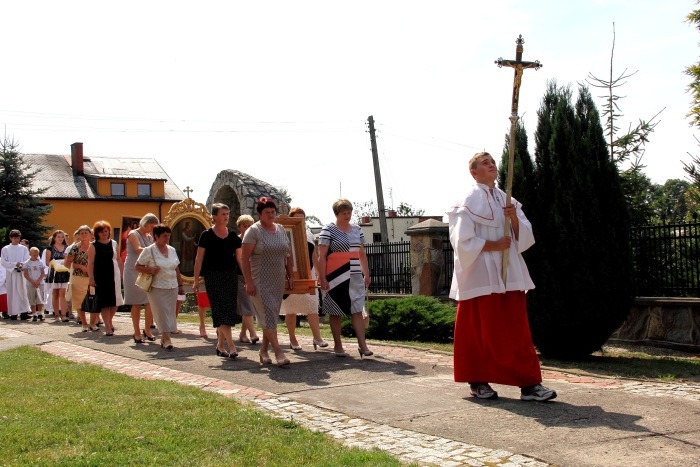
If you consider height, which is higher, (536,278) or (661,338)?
(536,278)

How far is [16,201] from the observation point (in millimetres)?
33625

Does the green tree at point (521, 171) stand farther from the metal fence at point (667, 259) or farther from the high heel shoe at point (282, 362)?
the high heel shoe at point (282, 362)

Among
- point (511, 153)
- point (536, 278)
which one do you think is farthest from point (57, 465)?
point (536, 278)

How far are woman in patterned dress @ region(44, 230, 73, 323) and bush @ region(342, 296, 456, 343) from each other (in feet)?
24.2

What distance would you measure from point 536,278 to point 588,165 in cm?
145

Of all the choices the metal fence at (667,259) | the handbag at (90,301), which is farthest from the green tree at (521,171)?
the handbag at (90,301)

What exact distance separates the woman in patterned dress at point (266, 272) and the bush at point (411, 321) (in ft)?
11.4

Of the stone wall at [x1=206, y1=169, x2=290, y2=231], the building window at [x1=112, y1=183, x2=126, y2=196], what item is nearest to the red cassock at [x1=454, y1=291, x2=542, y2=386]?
the stone wall at [x1=206, y1=169, x2=290, y2=231]

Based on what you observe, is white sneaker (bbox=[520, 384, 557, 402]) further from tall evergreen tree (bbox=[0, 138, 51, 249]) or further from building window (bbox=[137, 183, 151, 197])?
building window (bbox=[137, 183, 151, 197])

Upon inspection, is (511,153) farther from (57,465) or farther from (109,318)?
(109,318)

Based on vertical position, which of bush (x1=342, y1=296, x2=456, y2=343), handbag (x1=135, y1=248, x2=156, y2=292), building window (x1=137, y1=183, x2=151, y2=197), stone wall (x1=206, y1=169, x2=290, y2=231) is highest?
building window (x1=137, y1=183, x2=151, y2=197)

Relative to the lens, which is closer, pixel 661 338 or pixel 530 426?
pixel 530 426

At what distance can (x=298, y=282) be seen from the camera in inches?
395

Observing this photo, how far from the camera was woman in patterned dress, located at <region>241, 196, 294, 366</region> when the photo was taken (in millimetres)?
8867
